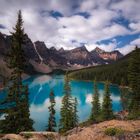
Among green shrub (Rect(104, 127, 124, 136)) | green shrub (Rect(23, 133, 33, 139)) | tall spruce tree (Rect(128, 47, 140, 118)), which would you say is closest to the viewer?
green shrub (Rect(104, 127, 124, 136))

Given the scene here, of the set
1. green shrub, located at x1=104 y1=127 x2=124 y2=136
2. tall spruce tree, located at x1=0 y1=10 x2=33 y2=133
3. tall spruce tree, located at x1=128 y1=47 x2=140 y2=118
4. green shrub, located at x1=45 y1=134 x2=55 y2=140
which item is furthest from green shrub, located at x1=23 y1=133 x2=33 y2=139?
tall spruce tree, located at x1=128 y1=47 x2=140 y2=118

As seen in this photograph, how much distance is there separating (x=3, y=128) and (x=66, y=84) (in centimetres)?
2564

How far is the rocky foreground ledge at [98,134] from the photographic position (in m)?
14.6

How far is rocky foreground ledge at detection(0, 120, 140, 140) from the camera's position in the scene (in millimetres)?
14647

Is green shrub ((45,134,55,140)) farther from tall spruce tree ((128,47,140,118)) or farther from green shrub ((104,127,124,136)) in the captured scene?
tall spruce tree ((128,47,140,118))

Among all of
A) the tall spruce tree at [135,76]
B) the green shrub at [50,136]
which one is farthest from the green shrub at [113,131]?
the tall spruce tree at [135,76]

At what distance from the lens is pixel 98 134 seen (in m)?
15.6

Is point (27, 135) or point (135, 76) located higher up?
point (135, 76)

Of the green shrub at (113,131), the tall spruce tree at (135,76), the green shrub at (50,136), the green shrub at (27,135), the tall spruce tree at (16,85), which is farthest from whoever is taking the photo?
the tall spruce tree at (135,76)

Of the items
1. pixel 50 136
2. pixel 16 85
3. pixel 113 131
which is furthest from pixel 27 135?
pixel 16 85

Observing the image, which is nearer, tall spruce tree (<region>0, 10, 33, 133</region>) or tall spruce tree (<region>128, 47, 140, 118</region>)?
tall spruce tree (<region>0, 10, 33, 133</region>)

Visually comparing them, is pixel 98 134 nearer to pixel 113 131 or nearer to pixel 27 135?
pixel 113 131

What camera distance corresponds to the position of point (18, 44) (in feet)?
91.7

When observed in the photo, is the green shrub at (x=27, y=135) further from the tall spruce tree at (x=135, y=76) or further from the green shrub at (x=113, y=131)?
the tall spruce tree at (x=135, y=76)
